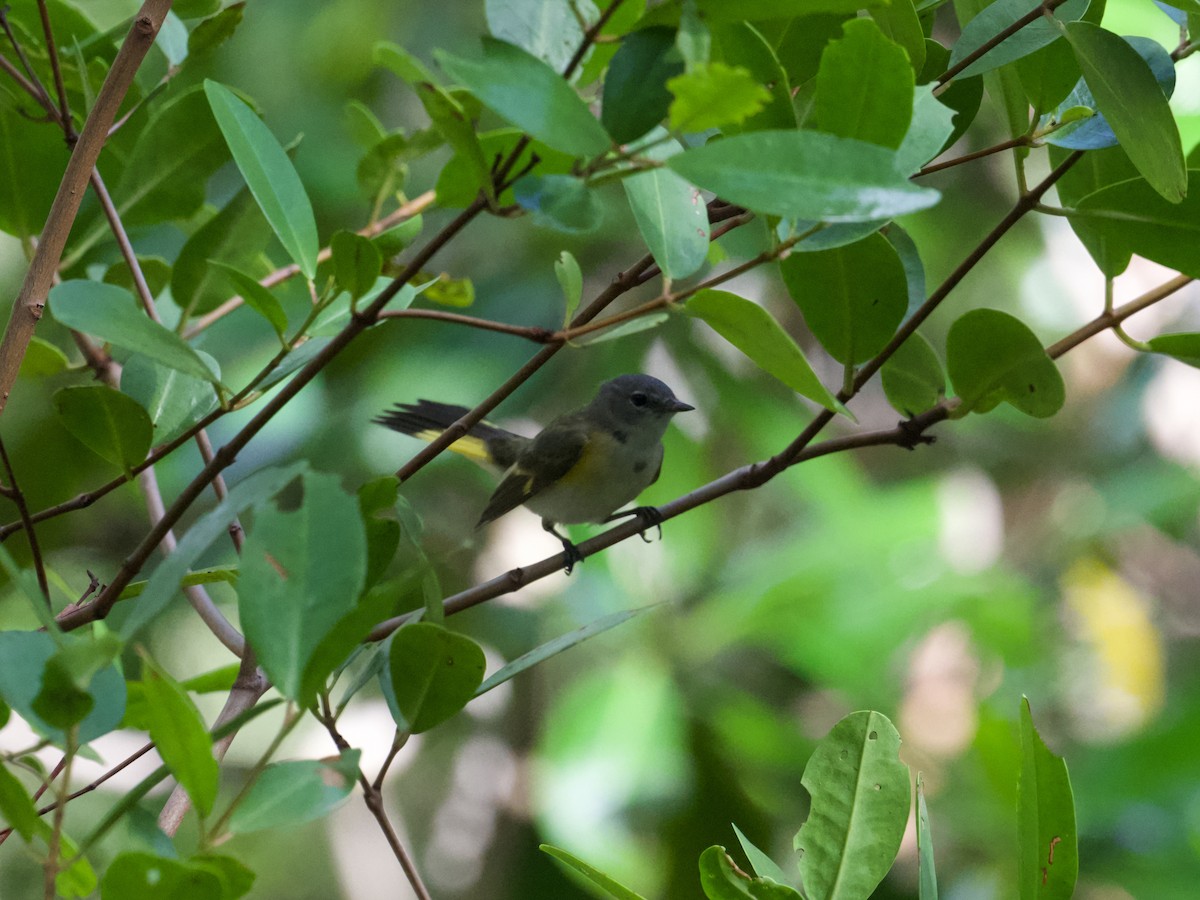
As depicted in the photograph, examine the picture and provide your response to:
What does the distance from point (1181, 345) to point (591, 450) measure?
1.43m

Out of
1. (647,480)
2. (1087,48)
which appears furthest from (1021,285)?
(1087,48)

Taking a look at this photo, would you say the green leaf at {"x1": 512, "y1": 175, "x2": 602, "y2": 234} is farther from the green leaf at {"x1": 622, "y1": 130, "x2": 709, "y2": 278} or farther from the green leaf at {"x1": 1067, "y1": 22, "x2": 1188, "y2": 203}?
the green leaf at {"x1": 1067, "y1": 22, "x2": 1188, "y2": 203}

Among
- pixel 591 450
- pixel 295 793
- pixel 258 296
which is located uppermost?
pixel 258 296

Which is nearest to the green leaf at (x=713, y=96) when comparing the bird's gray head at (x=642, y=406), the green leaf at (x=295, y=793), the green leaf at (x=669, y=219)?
the green leaf at (x=669, y=219)

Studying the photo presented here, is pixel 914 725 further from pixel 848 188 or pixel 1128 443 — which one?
pixel 848 188

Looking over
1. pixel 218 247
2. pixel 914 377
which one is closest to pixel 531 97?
pixel 914 377

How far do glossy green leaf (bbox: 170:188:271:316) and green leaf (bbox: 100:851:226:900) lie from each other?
0.64 m

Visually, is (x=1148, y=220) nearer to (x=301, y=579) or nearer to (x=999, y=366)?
(x=999, y=366)

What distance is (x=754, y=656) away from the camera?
3352 mm

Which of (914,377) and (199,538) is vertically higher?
(199,538)

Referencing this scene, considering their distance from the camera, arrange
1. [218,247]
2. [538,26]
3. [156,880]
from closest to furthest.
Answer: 1. [156,880]
2. [538,26]
3. [218,247]

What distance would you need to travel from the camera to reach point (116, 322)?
55 centimetres

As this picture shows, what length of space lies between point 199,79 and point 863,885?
0.91 meters

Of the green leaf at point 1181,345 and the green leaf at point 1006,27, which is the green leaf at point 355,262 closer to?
the green leaf at point 1006,27
